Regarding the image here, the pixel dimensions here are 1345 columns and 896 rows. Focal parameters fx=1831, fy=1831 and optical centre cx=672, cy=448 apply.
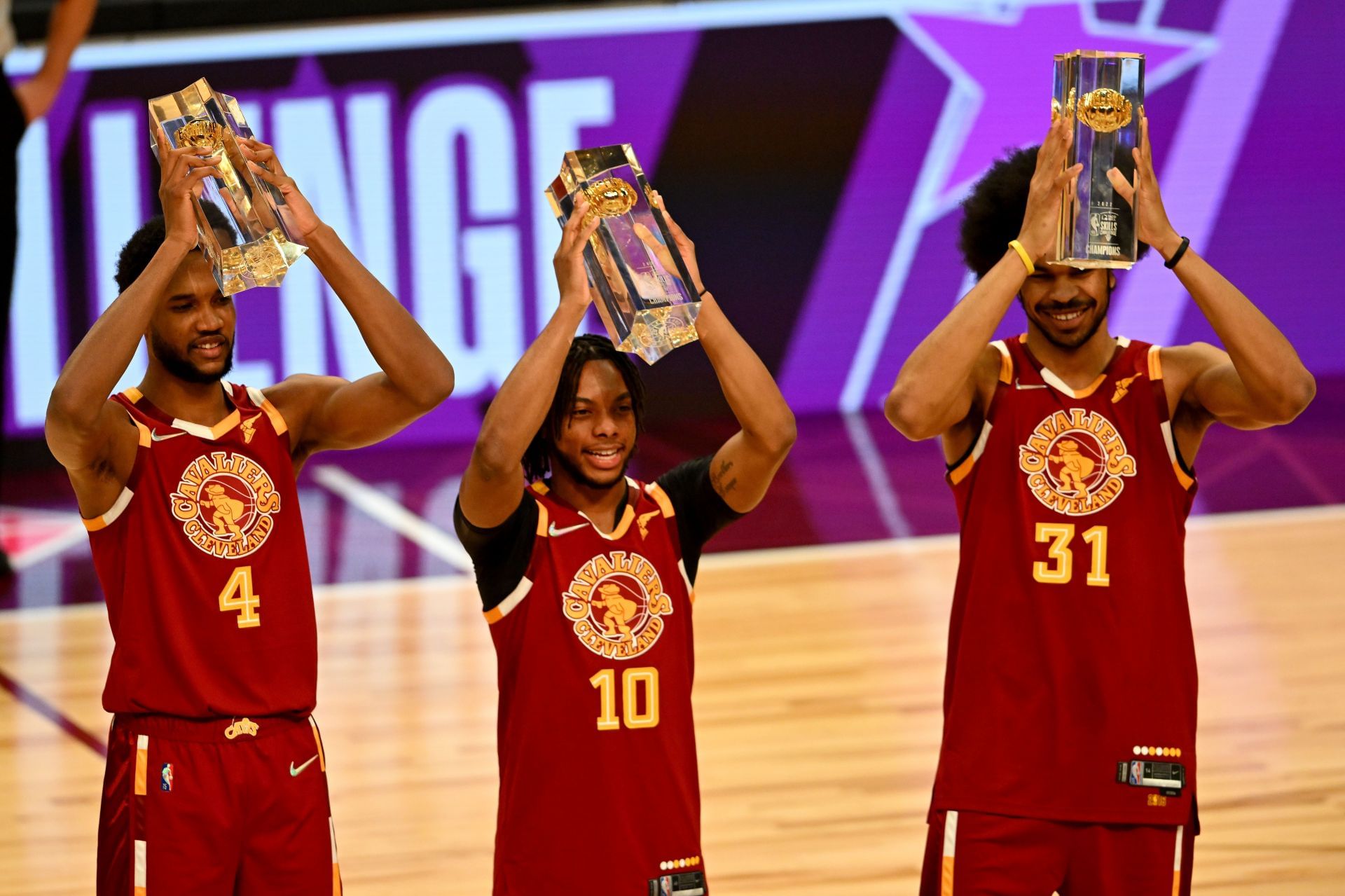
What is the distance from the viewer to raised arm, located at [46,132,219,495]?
10.3ft

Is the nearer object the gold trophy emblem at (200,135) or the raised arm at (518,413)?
the raised arm at (518,413)

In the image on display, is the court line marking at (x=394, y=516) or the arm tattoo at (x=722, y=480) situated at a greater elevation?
the court line marking at (x=394, y=516)

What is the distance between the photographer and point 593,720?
3.11 meters

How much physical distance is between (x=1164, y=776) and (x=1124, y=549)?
0.40 meters

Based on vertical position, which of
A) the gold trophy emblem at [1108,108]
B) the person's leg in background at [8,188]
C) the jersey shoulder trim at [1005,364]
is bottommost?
the jersey shoulder trim at [1005,364]

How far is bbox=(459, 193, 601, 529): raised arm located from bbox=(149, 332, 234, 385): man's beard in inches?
22.1

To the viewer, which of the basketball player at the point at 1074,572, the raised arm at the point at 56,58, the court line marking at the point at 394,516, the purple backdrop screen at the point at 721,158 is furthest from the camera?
the purple backdrop screen at the point at 721,158

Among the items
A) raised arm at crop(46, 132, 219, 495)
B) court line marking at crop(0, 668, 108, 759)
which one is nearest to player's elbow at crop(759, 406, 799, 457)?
raised arm at crop(46, 132, 219, 495)

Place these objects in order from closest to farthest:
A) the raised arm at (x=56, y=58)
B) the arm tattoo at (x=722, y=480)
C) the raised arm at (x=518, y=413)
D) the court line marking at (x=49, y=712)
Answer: the raised arm at (x=518, y=413), the arm tattoo at (x=722, y=480), the court line marking at (x=49, y=712), the raised arm at (x=56, y=58)

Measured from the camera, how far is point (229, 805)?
327 cm

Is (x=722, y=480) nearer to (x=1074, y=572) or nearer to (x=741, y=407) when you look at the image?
(x=741, y=407)

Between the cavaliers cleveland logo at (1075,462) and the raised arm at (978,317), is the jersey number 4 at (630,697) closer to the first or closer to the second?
the raised arm at (978,317)

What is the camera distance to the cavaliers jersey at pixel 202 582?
3254mm

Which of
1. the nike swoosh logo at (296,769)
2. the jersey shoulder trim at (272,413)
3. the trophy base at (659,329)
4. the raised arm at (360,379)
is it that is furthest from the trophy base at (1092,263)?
the nike swoosh logo at (296,769)
